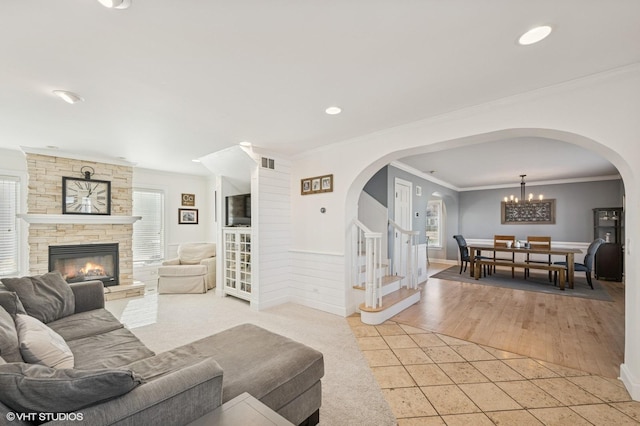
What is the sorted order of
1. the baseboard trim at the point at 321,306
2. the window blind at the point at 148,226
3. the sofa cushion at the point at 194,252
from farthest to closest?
the window blind at the point at 148,226, the sofa cushion at the point at 194,252, the baseboard trim at the point at 321,306

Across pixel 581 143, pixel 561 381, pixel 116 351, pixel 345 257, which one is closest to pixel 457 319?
pixel 561 381

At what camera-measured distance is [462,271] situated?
729 centimetres

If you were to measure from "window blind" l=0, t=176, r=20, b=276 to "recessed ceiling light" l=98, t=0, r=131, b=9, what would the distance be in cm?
513

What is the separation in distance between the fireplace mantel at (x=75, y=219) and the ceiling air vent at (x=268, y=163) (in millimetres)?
2998

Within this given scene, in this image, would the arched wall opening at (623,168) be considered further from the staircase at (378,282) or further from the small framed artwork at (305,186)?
the small framed artwork at (305,186)

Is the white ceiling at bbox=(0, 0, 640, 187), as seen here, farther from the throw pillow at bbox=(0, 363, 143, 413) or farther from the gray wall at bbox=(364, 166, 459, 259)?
the gray wall at bbox=(364, 166, 459, 259)

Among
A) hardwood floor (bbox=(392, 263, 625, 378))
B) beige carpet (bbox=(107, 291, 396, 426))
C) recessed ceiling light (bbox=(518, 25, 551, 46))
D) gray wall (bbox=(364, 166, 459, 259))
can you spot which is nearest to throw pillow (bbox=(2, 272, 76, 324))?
beige carpet (bbox=(107, 291, 396, 426))

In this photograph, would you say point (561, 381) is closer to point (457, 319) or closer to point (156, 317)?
point (457, 319)

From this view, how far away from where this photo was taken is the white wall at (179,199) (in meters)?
6.13

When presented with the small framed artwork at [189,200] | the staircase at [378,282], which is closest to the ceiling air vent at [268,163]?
the staircase at [378,282]

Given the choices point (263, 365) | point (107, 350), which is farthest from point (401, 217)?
point (107, 350)

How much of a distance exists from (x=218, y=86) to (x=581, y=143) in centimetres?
320

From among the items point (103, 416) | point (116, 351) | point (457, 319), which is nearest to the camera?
point (103, 416)

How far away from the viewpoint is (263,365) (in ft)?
5.52
